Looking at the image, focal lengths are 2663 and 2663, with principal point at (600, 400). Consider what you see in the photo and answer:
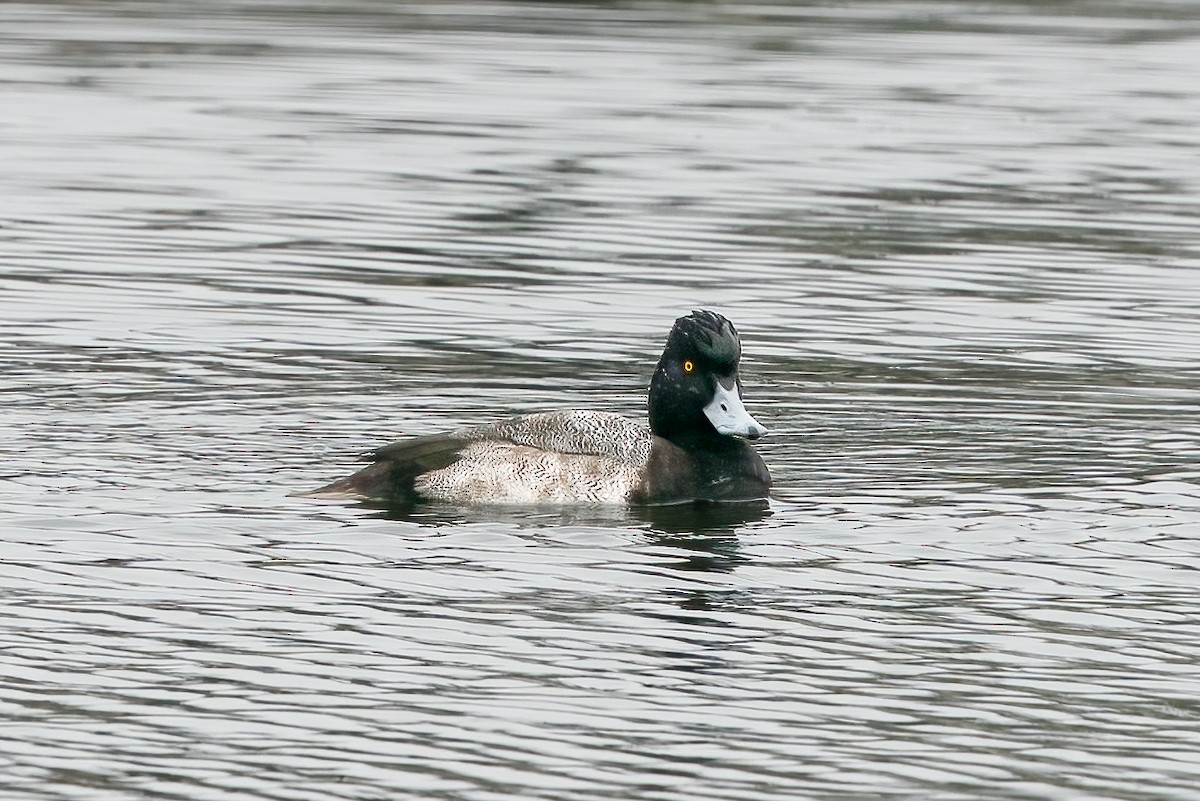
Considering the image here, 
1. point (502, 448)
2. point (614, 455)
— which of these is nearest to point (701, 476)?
point (614, 455)

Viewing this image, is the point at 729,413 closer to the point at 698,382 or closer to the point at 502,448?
the point at 698,382

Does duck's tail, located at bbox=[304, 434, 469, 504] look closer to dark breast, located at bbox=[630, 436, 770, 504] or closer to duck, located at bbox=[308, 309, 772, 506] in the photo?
duck, located at bbox=[308, 309, 772, 506]

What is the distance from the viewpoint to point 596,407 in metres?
17.7

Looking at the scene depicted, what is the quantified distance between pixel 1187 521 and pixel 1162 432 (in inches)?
96.9

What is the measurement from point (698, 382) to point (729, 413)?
10.5 inches

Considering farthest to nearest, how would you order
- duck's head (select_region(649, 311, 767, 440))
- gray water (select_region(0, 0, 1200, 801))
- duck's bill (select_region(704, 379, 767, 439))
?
duck's head (select_region(649, 311, 767, 440)), duck's bill (select_region(704, 379, 767, 439)), gray water (select_region(0, 0, 1200, 801))

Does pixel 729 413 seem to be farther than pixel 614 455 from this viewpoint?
Yes

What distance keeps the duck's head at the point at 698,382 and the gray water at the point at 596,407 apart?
0.61m

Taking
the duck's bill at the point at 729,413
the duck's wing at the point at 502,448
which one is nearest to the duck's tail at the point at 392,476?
the duck's wing at the point at 502,448

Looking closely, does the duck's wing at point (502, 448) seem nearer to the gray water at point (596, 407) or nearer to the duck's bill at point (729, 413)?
the gray water at point (596, 407)

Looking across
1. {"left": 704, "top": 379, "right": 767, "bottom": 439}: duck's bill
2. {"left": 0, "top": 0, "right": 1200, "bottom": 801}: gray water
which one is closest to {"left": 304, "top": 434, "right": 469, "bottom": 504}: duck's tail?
{"left": 0, "top": 0, "right": 1200, "bottom": 801}: gray water

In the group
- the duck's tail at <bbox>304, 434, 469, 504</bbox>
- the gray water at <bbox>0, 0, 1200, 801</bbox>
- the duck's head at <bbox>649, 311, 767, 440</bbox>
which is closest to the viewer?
the gray water at <bbox>0, 0, 1200, 801</bbox>

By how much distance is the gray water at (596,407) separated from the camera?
1045cm

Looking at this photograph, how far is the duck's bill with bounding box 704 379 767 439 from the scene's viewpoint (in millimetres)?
14781
